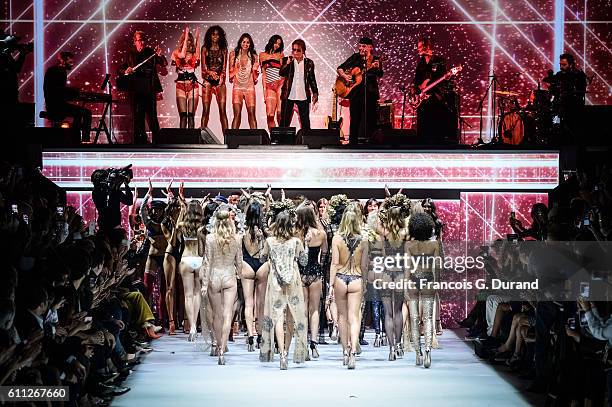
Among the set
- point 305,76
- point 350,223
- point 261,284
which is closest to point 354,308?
point 350,223

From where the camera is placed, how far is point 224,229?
39.3ft

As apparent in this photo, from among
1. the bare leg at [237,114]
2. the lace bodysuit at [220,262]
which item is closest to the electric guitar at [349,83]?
the bare leg at [237,114]

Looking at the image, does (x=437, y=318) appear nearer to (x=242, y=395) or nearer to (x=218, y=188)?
(x=218, y=188)

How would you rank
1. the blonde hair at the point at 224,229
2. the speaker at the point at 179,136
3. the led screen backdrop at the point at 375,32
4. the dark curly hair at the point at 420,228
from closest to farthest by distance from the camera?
the dark curly hair at the point at 420,228
the blonde hair at the point at 224,229
the speaker at the point at 179,136
the led screen backdrop at the point at 375,32

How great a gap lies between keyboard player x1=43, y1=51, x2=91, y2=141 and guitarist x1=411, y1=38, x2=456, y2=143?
476cm

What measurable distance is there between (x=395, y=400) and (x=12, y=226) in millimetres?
3903

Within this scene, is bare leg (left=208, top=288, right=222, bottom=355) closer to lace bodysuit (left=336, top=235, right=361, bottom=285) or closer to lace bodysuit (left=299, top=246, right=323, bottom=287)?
lace bodysuit (left=299, top=246, right=323, bottom=287)

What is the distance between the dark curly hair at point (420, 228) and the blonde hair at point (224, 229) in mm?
1768

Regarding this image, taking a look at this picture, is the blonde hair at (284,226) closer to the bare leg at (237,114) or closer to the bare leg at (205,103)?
the bare leg at (237,114)

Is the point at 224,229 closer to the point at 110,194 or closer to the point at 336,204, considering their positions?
the point at 336,204

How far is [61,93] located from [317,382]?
744cm

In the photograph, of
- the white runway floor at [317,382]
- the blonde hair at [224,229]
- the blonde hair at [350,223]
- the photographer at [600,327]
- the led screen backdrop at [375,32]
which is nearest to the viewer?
the photographer at [600,327]

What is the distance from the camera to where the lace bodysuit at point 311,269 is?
11953 millimetres

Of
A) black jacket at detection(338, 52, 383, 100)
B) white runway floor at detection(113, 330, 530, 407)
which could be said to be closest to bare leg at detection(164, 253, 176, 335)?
white runway floor at detection(113, 330, 530, 407)
